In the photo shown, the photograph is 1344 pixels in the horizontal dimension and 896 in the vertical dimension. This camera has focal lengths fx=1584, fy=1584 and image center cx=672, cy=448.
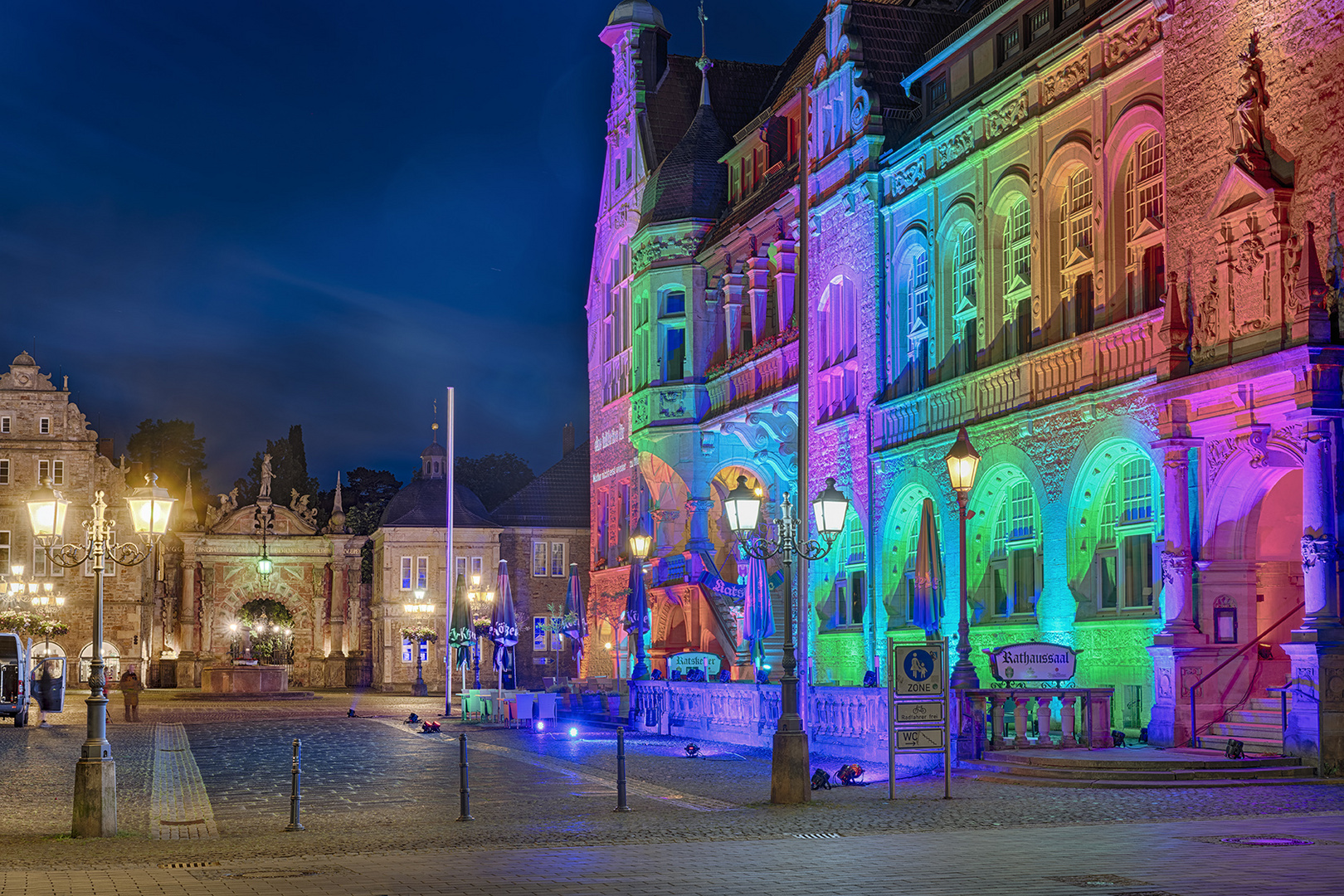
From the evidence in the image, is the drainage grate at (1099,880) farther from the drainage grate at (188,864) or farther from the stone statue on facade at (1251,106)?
the stone statue on facade at (1251,106)

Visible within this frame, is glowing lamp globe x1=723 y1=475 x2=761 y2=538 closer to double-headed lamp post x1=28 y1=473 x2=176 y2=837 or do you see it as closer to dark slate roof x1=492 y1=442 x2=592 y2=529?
double-headed lamp post x1=28 y1=473 x2=176 y2=837

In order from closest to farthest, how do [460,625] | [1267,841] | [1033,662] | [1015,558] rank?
[1267,841], [1033,662], [1015,558], [460,625]

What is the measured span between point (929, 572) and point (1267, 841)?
13.9m

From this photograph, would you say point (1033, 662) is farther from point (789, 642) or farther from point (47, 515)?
point (47, 515)

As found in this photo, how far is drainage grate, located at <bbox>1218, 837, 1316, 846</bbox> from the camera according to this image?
14.0m

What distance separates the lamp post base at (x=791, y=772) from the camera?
724 inches

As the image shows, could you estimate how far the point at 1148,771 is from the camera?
2003 centimetres

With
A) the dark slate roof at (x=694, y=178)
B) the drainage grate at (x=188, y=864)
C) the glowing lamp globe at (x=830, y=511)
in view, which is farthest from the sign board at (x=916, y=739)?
the dark slate roof at (x=694, y=178)

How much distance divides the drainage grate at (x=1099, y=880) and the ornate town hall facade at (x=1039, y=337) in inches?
356

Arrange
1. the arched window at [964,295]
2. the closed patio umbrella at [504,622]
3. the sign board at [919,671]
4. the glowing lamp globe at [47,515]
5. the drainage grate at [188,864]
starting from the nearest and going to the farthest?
the drainage grate at [188,864] < the sign board at [919,671] < the glowing lamp globe at [47,515] < the arched window at [964,295] < the closed patio umbrella at [504,622]

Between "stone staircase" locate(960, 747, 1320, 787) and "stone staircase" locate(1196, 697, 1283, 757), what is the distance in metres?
0.77

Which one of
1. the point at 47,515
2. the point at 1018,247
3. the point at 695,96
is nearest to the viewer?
the point at 47,515

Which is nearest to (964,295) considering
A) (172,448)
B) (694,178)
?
(694,178)

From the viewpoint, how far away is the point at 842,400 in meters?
36.9
